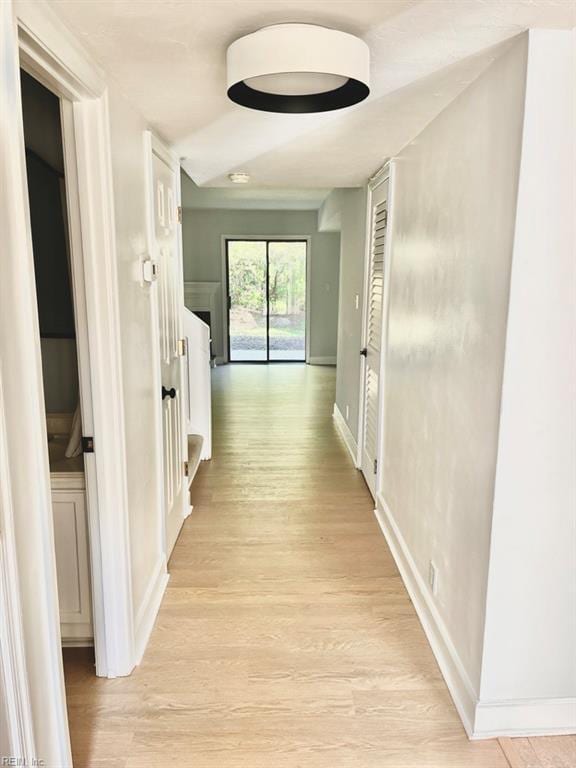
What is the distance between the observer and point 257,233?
29.7ft

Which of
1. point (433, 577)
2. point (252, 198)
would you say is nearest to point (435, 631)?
point (433, 577)

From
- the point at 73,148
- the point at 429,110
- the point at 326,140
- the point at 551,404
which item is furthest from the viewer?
the point at 326,140

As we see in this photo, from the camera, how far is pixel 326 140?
2.69 meters

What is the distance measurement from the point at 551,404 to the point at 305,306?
779 cm

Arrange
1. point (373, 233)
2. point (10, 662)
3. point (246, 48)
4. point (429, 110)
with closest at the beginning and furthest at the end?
point (10, 662) → point (246, 48) → point (429, 110) → point (373, 233)

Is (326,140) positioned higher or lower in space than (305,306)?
higher

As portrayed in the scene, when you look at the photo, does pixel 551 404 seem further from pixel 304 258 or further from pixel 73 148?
pixel 304 258

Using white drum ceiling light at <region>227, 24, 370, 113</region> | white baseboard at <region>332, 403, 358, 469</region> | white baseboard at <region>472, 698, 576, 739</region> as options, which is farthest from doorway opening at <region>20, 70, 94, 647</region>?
white baseboard at <region>332, 403, 358, 469</region>

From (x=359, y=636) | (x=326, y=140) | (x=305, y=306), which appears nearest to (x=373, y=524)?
(x=359, y=636)

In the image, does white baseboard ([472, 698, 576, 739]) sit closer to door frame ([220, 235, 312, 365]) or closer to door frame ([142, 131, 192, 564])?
door frame ([142, 131, 192, 564])

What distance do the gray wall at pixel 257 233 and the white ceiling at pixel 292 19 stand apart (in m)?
6.26

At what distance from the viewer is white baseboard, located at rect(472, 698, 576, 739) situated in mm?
1884

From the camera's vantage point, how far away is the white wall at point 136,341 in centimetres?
207

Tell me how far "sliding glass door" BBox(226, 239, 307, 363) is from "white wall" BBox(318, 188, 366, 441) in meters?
3.44
